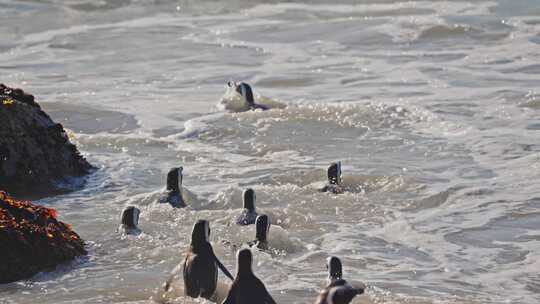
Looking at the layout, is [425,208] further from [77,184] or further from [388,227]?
[77,184]

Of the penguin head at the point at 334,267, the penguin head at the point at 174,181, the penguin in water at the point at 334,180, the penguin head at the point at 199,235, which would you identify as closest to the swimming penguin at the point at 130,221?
the penguin head at the point at 174,181

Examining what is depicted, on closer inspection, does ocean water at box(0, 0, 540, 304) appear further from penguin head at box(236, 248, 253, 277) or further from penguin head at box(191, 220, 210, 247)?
penguin head at box(236, 248, 253, 277)

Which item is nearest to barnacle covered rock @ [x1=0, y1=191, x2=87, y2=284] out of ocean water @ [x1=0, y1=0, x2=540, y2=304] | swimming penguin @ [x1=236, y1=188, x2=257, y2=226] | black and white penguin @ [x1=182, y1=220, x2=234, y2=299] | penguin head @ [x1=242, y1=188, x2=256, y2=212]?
ocean water @ [x1=0, y1=0, x2=540, y2=304]

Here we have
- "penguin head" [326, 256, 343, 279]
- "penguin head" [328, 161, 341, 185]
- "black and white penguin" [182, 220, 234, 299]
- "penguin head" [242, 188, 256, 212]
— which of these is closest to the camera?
"penguin head" [326, 256, 343, 279]

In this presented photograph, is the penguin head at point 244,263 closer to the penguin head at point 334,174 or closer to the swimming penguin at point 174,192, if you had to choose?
the swimming penguin at point 174,192

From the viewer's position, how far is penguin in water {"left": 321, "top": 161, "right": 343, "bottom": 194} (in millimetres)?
11102

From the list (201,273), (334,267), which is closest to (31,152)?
(201,273)

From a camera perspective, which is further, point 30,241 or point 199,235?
point 30,241

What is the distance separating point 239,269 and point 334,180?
13.6ft

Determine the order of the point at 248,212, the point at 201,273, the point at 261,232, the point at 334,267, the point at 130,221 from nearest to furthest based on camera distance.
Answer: the point at 334,267 → the point at 201,273 → the point at 261,232 → the point at 130,221 → the point at 248,212

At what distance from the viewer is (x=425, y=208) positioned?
35.2 ft

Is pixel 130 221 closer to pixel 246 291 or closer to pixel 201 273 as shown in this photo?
pixel 201 273

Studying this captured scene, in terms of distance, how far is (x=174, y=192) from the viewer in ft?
35.0

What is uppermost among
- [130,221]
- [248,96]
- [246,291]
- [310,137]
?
[248,96]
